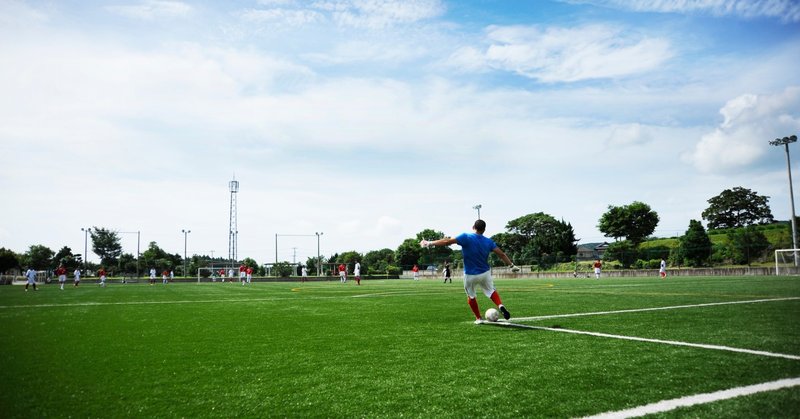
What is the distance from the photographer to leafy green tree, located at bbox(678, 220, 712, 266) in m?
43.4

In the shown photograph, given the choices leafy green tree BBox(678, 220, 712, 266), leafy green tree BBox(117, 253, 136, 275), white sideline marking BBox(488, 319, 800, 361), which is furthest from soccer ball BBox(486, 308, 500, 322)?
leafy green tree BBox(117, 253, 136, 275)

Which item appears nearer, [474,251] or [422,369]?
[422,369]

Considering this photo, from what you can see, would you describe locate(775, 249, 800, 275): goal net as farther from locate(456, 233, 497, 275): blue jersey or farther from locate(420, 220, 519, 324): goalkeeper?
locate(456, 233, 497, 275): blue jersey

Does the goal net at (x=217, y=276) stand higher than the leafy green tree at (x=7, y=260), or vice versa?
the leafy green tree at (x=7, y=260)

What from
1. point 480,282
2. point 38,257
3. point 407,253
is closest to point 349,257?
point 407,253

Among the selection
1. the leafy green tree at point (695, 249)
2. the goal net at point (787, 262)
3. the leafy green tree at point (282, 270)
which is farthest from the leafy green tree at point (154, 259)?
the goal net at point (787, 262)

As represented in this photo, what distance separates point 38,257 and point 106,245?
14612mm

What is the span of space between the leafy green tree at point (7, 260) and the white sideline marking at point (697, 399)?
124 m

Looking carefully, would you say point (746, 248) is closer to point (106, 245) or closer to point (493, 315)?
point (493, 315)

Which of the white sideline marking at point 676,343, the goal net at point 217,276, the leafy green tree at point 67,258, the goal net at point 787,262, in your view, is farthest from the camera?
the leafy green tree at point 67,258

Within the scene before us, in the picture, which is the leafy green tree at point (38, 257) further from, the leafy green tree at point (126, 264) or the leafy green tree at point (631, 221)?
the leafy green tree at point (631, 221)

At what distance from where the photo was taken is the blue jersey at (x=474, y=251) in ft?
29.8

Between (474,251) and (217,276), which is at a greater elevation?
(474,251)

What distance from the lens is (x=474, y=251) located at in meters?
9.09
